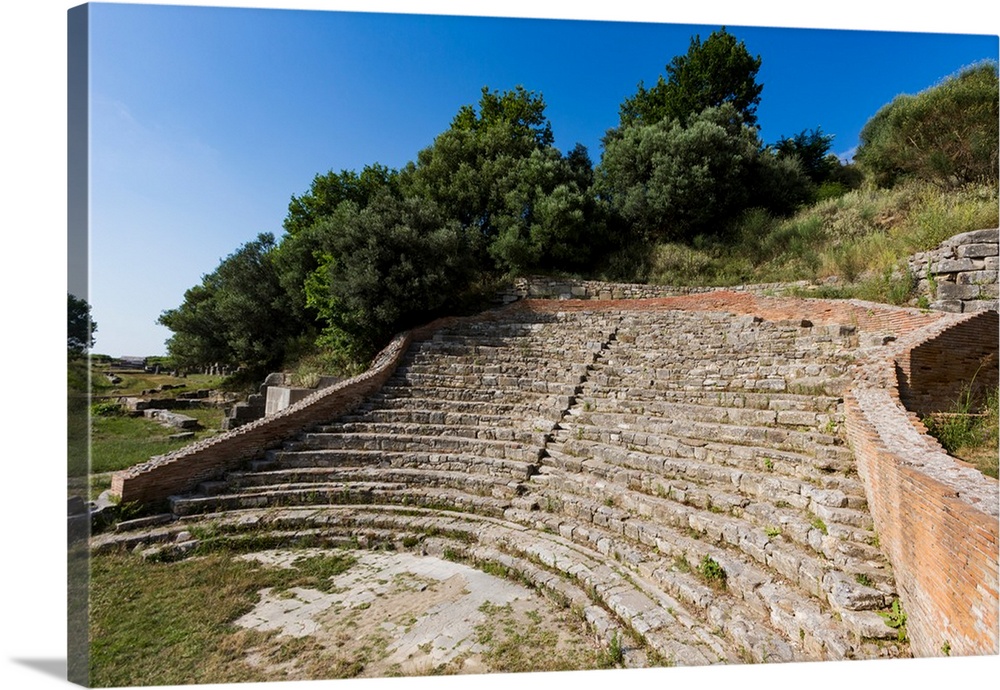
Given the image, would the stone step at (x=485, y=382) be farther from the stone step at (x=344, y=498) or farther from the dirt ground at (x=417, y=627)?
the dirt ground at (x=417, y=627)

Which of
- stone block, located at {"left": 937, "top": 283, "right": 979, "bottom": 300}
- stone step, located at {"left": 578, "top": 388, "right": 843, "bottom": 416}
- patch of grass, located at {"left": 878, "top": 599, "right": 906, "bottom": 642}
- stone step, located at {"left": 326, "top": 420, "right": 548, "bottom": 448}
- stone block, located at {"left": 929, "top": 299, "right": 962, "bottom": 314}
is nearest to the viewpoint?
patch of grass, located at {"left": 878, "top": 599, "right": 906, "bottom": 642}

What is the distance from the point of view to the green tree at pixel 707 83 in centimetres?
1880

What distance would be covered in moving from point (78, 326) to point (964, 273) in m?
10.6

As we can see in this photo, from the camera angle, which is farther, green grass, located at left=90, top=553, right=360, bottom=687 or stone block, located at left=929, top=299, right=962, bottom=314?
stone block, located at left=929, top=299, right=962, bottom=314

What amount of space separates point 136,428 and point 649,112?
69.6ft

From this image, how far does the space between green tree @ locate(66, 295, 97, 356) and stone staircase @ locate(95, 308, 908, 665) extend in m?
3.47

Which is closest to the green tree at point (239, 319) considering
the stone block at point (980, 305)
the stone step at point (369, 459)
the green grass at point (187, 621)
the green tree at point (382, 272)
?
the green tree at point (382, 272)

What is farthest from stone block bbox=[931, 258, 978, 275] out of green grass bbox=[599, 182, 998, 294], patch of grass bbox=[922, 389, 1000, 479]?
patch of grass bbox=[922, 389, 1000, 479]

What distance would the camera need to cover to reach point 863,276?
9414 millimetres

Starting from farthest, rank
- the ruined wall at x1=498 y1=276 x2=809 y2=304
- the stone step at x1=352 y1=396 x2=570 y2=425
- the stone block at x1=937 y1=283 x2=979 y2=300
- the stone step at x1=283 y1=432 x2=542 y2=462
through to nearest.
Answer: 1. the ruined wall at x1=498 y1=276 x2=809 y2=304
2. the stone step at x1=352 y1=396 x2=570 y2=425
3. the stone step at x1=283 y1=432 x2=542 y2=462
4. the stone block at x1=937 y1=283 x2=979 y2=300

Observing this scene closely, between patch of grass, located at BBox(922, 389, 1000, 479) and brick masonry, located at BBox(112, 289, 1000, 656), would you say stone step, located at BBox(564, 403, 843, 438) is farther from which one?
patch of grass, located at BBox(922, 389, 1000, 479)

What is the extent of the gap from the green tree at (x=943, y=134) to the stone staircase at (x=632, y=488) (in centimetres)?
538

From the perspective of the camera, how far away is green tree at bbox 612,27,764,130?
61.7 ft

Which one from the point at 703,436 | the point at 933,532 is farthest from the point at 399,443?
the point at 933,532
